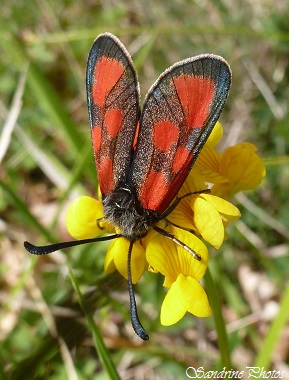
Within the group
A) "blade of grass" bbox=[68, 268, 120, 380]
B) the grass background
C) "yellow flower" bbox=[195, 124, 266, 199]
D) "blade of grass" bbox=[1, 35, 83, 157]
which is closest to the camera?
"blade of grass" bbox=[68, 268, 120, 380]

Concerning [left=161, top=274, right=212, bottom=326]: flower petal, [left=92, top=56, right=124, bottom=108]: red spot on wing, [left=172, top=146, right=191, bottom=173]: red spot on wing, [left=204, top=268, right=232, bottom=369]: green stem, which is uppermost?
[left=92, top=56, right=124, bottom=108]: red spot on wing

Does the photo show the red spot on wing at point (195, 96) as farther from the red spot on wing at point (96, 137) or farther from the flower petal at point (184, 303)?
the flower petal at point (184, 303)

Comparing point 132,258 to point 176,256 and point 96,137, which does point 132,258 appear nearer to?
point 176,256

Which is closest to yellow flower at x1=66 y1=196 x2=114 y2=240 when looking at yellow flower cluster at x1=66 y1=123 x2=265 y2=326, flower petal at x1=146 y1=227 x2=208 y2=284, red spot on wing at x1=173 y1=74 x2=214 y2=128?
yellow flower cluster at x1=66 y1=123 x2=265 y2=326

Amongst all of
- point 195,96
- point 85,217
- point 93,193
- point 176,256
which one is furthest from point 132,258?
point 93,193

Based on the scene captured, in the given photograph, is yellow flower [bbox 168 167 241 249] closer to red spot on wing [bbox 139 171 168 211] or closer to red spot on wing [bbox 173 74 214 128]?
red spot on wing [bbox 139 171 168 211]

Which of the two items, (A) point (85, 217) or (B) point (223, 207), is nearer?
(B) point (223, 207)

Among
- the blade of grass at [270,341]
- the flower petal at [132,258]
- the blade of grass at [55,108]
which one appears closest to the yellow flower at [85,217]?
the flower petal at [132,258]
